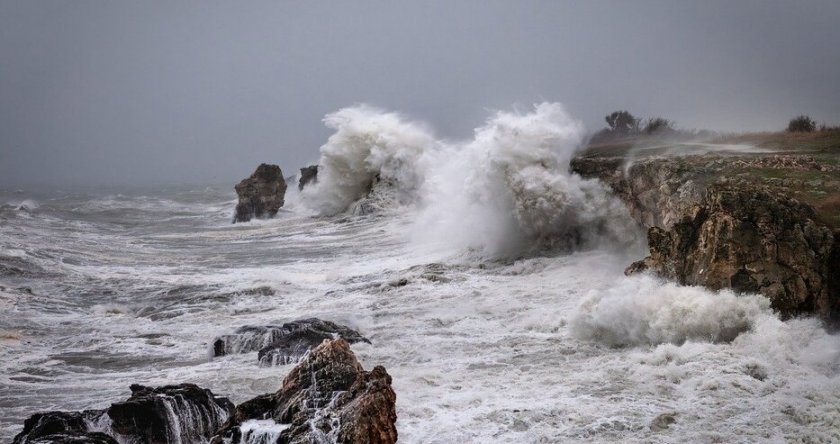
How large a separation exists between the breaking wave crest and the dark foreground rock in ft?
16.7

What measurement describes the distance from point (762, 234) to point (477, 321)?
171 inches

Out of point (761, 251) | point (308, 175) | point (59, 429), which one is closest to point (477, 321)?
point (761, 251)

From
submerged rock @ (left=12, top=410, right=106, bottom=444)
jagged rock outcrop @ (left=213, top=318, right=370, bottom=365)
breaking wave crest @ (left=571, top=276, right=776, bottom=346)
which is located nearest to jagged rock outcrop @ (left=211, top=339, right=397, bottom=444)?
submerged rock @ (left=12, top=410, right=106, bottom=444)

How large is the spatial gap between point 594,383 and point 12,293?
12.8 metres

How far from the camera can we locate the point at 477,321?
37.0 ft

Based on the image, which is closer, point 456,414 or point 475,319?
point 456,414

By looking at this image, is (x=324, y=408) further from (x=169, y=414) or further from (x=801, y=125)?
(x=801, y=125)

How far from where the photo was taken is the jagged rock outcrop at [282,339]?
958 cm

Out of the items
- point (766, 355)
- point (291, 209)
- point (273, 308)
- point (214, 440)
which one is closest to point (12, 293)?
point (273, 308)

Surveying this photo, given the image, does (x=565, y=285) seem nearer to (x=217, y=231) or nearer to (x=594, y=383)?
(x=594, y=383)

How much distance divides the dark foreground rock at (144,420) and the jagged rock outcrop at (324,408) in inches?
24.0

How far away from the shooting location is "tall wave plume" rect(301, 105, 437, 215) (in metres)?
33.0

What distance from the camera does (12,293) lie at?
49.5 ft

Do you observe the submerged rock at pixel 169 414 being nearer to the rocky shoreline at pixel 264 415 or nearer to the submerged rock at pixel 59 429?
the rocky shoreline at pixel 264 415
